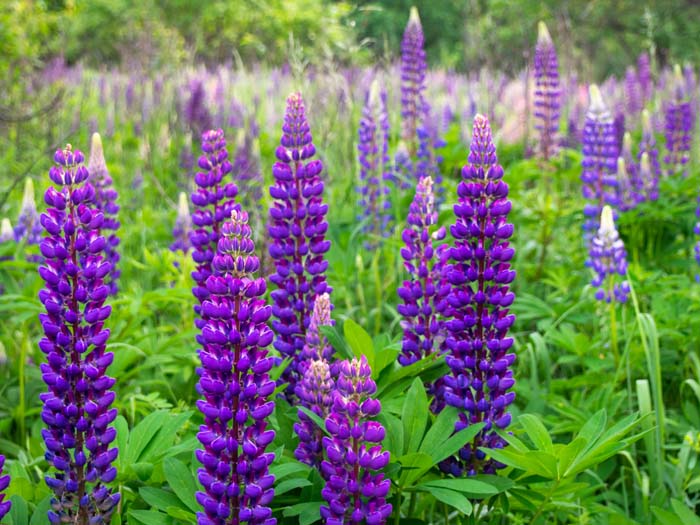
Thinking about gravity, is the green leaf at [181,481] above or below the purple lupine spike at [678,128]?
below

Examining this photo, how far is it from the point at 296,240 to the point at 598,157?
100 inches

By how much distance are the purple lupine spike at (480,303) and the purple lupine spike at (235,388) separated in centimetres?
59

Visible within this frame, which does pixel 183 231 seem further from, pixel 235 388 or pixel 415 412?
pixel 235 388

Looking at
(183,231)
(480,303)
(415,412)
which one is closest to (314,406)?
(415,412)

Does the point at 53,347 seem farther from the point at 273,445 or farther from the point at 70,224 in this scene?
the point at 273,445

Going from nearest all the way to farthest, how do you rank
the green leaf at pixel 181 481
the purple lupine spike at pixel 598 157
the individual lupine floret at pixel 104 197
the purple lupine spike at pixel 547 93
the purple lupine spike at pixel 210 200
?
1. the green leaf at pixel 181 481
2. the purple lupine spike at pixel 210 200
3. the individual lupine floret at pixel 104 197
4. the purple lupine spike at pixel 598 157
5. the purple lupine spike at pixel 547 93

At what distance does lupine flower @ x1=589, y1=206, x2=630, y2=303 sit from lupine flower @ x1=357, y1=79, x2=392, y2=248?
51.5 inches

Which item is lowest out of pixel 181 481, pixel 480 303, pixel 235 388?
pixel 181 481

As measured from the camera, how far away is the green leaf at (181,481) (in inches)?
75.3

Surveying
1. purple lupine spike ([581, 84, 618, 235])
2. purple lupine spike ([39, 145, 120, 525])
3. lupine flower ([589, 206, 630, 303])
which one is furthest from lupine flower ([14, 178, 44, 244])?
purple lupine spike ([581, 84, 618, 235])

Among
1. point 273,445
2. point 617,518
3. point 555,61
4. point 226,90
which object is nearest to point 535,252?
point 555,61

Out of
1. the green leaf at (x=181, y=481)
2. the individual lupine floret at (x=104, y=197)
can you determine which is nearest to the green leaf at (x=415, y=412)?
the green leaf at (x=181, y=481)

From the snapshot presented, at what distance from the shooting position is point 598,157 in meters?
4.56

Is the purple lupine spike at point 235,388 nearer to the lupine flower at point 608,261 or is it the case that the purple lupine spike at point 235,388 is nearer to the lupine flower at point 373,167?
the lupine flower at point 608,261
